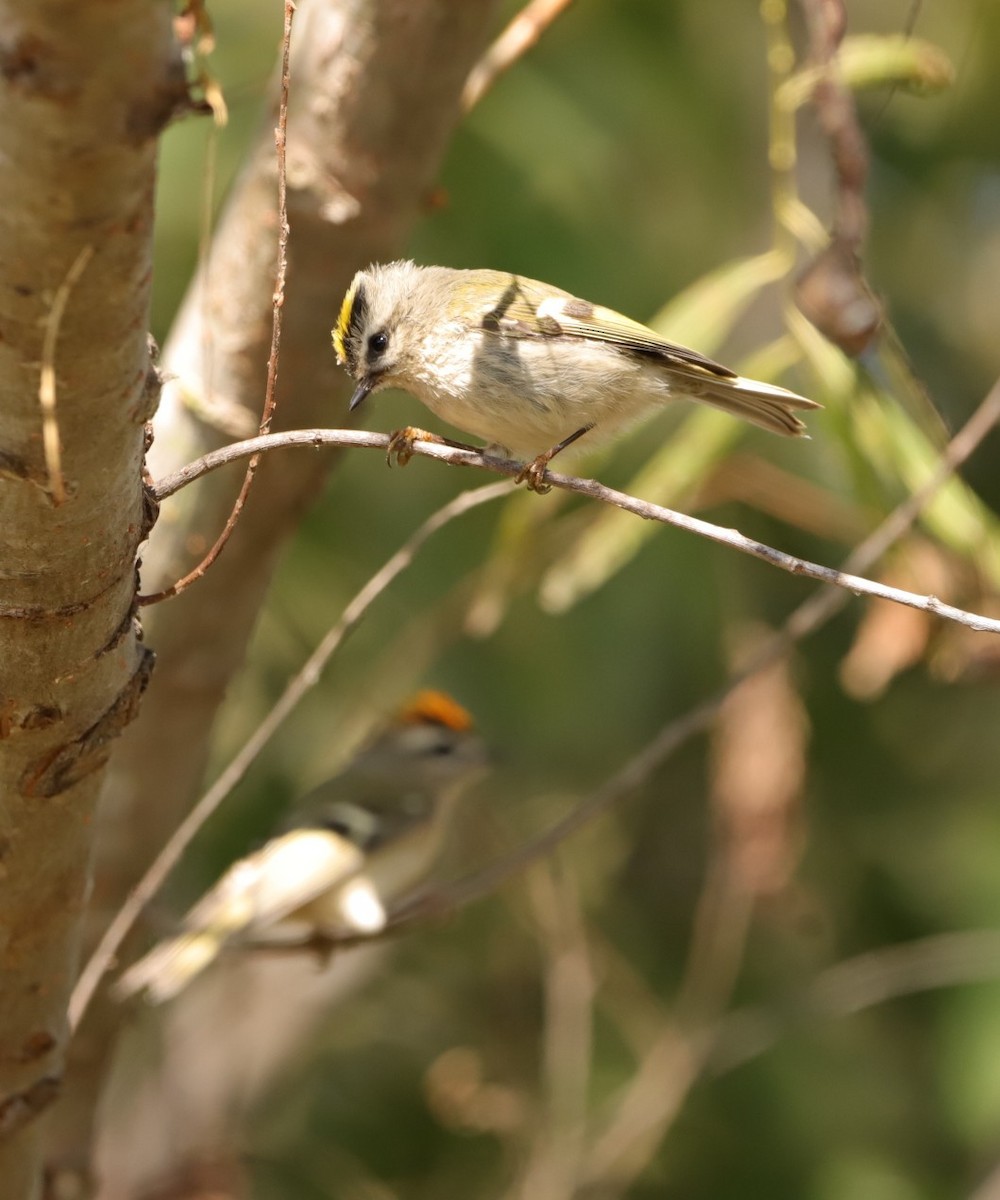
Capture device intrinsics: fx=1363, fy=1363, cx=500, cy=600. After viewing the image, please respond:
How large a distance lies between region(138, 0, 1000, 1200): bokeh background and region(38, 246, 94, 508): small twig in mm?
1664

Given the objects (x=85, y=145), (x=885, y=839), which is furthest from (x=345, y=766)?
(x=85, y=145)

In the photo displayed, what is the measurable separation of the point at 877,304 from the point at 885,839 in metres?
2.07

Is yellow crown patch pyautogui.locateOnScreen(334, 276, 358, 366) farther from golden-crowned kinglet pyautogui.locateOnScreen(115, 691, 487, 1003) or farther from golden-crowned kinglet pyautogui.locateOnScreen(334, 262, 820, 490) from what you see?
golden-crowned kinglet pyautogui.locateOnScreen(115, 691, 487, 1003)

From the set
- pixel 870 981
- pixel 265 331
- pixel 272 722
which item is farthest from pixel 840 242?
pixel 870 981

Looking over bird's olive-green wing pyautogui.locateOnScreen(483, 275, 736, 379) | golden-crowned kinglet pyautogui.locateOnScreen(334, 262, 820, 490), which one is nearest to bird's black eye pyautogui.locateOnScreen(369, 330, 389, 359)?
golden-crowned kinglet pyautogui.locateOnScreen(334, 262, 820, 490)

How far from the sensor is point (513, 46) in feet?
6.88

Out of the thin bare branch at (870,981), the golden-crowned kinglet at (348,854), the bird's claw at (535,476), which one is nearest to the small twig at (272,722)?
the bird's claw at (535,476)

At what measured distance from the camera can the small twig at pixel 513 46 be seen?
2043mm

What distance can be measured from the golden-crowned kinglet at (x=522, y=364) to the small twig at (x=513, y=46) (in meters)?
0.28

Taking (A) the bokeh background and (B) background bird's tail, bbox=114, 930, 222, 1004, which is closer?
(B) background bird's tail, bbox=114, 930, 222, 1004

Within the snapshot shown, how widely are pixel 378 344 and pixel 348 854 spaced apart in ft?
4.22

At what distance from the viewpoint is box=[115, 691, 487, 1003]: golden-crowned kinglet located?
235 centimetres

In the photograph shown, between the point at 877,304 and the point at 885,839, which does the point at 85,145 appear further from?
the point at 885,839

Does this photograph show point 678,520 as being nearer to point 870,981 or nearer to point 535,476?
point 535,476
